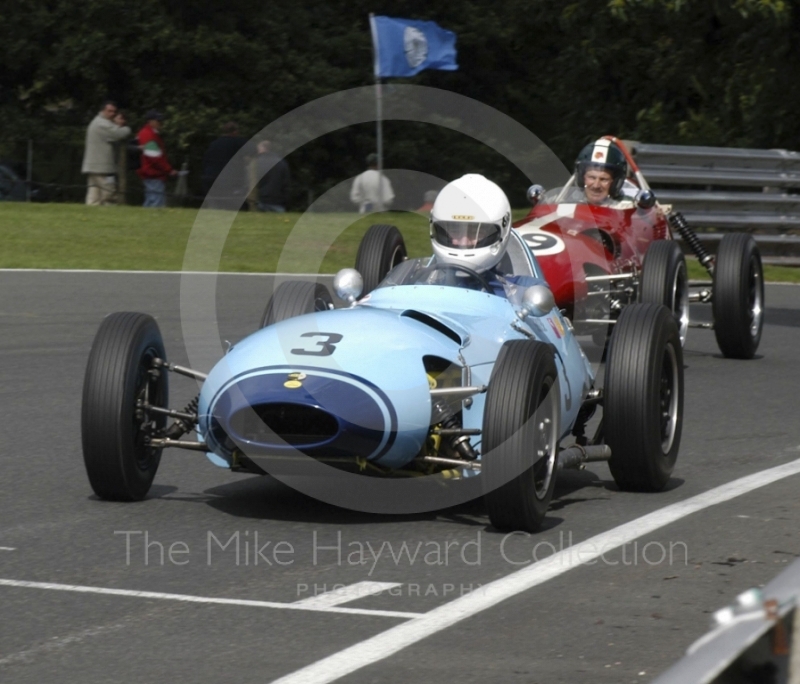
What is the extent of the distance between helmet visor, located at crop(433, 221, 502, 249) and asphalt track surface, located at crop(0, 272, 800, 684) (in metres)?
1.24

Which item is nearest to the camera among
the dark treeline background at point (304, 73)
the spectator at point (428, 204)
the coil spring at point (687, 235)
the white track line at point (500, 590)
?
the white track line at point (500, 590)

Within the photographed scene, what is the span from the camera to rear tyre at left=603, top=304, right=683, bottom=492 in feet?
22.5

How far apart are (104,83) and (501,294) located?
27.5 m

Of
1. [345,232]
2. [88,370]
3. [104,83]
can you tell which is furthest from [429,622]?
[104,83]

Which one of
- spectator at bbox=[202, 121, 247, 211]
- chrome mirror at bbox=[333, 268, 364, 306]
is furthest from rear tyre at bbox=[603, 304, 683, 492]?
spectator at bbox=[202, 121, 247, 211]

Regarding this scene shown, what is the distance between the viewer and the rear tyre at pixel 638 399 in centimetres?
686

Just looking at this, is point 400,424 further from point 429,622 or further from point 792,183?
point 792,183

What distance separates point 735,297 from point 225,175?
1717cm

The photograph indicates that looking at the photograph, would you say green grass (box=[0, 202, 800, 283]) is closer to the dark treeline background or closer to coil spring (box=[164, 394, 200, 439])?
the dark treeline background

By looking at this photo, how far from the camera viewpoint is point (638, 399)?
6844 mm

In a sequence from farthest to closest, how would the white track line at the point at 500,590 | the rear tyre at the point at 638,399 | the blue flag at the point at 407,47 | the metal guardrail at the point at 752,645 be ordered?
the blue flag at the point at 407,47 → the rear tyre at the point at 638,399 → the white track line at the point at 500,590 → the metal guardrail at the point at 752,645

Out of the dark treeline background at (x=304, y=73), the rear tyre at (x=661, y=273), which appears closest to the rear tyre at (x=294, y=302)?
the rear tyre at (x=661, y=273)

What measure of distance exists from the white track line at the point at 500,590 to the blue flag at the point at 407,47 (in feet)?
41.3

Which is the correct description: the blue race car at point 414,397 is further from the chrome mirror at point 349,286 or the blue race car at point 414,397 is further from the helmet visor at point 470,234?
the helmet visor at point 470,234
